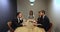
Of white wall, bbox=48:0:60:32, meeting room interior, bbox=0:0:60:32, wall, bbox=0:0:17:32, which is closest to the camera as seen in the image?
meeting room interior, bbox=0:0:60:32

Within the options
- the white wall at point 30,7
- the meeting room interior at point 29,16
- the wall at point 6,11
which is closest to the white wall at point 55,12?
the meeting room interior at point 29,16

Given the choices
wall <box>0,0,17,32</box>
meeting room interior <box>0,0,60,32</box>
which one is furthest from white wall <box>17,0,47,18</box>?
wall <box>0,0,17,32</box>

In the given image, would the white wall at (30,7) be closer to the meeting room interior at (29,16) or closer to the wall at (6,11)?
the meeting room interior at (29,16)

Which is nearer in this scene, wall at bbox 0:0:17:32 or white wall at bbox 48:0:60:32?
wall at bbox 0:0:17:32

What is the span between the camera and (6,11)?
18.5ft

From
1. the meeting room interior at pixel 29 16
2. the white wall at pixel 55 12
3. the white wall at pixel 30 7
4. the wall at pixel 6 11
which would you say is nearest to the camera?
the meeting room interior at pixel 29 16

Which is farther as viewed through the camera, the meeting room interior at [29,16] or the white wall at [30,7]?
the white wall at [30,7]

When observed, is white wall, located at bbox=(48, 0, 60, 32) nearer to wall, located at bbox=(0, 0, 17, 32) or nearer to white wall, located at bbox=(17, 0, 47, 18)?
white wall, located at bbox=(17, 0, 47, 18)

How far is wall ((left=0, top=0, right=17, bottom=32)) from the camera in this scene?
512cm

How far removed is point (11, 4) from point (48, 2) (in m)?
1.78

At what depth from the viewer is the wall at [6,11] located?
5.12 metres

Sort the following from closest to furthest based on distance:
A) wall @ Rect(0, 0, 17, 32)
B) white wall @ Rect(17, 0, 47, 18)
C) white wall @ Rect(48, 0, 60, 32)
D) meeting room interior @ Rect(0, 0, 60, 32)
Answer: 1. meeting room interior @ Rect(0, 0, 60, 32)
2. wall @ Rect(0, 0, 17, 32)
3. white wall @ Rect(48, 0, 60, 32)
4. white wall @ Rect(17, 0, 47, 18)

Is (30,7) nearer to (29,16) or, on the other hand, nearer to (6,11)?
(29,16)

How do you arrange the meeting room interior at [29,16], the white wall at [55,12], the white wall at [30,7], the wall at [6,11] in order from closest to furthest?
1. the meeting room interior at [29,16]
2. the wall at [6,11]
3. the white wall at [55,12]
4. the white wall at [30,7]
